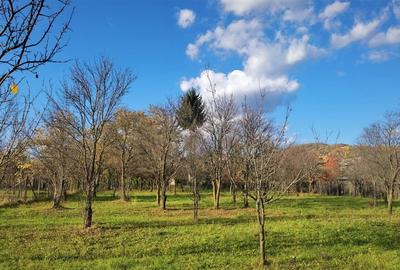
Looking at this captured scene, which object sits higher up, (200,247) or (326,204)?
(200,247)

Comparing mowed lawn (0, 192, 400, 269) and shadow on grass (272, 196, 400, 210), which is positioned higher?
mowed lawn (0, 192, 400, 269)

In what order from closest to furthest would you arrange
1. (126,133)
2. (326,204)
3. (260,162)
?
(260,162), (326,204), (126,133)

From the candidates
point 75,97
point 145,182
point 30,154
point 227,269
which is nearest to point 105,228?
point 75,97

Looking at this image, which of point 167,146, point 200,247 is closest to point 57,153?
point 167,146

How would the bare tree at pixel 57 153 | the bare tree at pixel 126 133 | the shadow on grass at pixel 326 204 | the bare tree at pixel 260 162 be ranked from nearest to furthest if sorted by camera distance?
the bare tree at pixel 260 162 → the bare tree at pixel 57 153 → the shadow on grass at pixel 326 204 → the bare tree at pixel 126 133

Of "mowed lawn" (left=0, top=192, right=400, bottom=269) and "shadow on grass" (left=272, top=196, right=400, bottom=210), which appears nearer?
"mowed lawn" (left=0, top=192, right=400, bottom=269)

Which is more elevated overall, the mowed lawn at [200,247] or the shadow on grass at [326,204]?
the mowed lawn at [200,247]

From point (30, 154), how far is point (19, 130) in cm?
3438

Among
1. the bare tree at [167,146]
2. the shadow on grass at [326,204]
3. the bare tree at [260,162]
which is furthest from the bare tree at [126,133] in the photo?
the bare tree at [260,162]

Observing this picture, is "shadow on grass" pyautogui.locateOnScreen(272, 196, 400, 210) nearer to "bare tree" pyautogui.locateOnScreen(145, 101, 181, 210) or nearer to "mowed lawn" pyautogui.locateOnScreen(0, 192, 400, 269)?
"bare tree" pyautogui.locateOnScreen(145, 101, 181, 210)

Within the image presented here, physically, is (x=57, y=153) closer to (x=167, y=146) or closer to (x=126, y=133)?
(x=167, y=146)

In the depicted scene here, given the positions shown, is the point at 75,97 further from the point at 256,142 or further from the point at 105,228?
the point at 256,142

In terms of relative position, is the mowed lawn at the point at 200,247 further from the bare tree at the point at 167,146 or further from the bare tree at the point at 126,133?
the bare tree at the point at 126,133

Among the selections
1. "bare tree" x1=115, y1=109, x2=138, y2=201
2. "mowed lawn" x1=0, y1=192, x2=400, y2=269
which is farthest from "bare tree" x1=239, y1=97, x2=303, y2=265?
"bare tree" x1=115, y1=109, x2=138, y2=201
